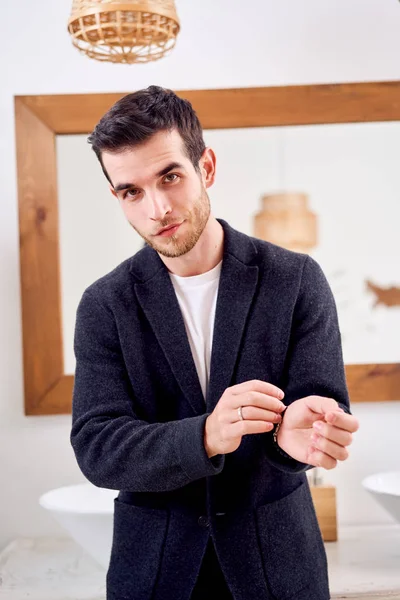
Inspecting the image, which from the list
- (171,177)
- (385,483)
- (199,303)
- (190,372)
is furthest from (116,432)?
(385,483)

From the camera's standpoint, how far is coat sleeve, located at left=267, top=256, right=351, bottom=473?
1195mm

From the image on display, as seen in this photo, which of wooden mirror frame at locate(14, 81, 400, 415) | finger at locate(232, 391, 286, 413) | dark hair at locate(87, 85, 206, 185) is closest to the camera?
finger at locate(232, 391, 286, 413)

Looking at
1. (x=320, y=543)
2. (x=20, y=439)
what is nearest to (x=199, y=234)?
(x=320, y=543)

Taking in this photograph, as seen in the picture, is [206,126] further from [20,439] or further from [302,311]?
[302,311]

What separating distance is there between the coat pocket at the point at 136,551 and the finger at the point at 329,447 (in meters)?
0.29

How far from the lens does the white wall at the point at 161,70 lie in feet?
7.61

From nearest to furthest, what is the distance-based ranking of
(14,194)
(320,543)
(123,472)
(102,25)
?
(123,472) < (320,543) < (102,25) < (14,194)

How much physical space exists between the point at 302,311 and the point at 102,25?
912 millimetres

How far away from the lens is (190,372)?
4.04ft

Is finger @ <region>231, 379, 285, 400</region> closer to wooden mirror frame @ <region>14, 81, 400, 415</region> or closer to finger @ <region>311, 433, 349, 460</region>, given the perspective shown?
finger @ <region>311, 433, 349, 460</region>

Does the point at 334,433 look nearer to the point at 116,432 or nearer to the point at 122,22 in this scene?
the point at 116,432

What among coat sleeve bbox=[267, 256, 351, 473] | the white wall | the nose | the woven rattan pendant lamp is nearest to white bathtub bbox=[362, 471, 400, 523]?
the white wall

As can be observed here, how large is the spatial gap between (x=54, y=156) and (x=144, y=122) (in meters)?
1.19

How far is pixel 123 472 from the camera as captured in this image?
1.16 m
